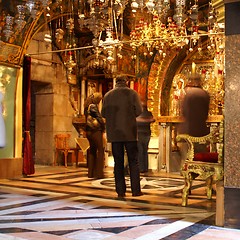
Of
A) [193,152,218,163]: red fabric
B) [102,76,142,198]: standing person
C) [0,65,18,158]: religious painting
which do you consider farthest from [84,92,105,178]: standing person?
[193,152,218,163]: red fabric

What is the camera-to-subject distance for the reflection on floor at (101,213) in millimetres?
4016

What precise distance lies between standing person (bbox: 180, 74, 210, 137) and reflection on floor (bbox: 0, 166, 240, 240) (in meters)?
0.91

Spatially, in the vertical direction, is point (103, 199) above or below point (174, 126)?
below

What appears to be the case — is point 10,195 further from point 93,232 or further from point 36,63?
point 36,63

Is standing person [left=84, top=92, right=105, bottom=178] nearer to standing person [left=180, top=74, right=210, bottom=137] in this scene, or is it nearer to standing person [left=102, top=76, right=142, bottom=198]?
standing person [left=102, top=76, right=142, bottom=198]

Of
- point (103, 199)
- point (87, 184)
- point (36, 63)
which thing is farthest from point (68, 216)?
point (36, 63)

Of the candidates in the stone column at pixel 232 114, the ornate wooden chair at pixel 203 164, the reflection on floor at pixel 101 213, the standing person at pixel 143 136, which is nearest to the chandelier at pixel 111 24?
the standing person at pixel 143 136

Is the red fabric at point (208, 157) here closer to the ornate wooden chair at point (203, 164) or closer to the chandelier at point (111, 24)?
the ornate wooden chair at point (203, 164)

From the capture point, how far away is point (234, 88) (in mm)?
4188

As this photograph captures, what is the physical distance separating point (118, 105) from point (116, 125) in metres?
0.27

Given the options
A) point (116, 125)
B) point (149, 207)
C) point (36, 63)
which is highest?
point (36, 63)

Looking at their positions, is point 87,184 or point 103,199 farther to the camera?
point 87,184

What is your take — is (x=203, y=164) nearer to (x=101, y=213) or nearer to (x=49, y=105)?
(x=101, y=213)

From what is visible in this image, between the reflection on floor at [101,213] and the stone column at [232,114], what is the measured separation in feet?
0.73
